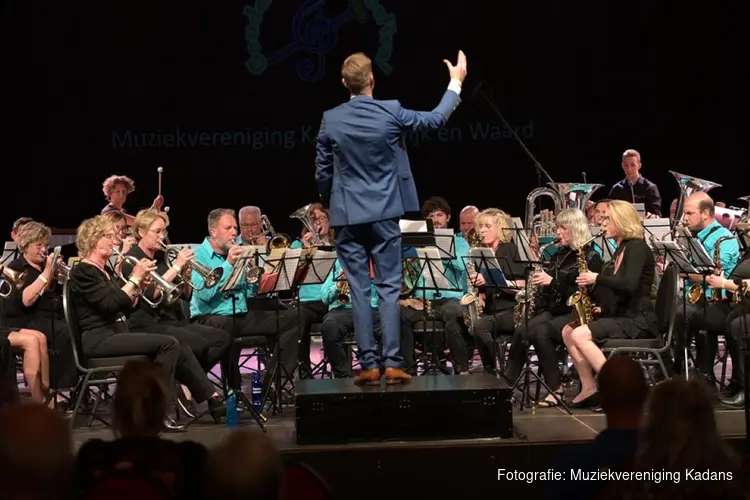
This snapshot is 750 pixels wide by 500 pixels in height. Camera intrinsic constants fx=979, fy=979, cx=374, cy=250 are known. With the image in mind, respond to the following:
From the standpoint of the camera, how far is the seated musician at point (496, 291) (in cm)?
752

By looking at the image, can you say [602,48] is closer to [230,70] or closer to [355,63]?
[230,70]

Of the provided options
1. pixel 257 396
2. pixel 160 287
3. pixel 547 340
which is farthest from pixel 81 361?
pixel 547 340

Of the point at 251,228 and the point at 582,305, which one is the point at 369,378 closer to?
the point at 582,305

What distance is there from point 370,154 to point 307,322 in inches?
118

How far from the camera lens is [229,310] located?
757cm

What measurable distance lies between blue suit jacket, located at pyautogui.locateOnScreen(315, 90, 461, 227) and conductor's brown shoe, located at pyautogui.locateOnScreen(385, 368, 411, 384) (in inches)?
35.1

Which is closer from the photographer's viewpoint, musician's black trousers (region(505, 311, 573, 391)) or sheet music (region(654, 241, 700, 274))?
sheet music (region(654, 241, 700, 274))

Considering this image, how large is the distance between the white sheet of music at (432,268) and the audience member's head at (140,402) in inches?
143

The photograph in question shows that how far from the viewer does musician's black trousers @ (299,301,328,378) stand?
8027mm

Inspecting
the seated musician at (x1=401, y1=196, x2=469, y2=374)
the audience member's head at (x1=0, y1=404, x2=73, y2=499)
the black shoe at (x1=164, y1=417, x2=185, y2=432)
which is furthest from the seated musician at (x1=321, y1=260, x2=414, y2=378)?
the audience member's head at (x1=0, y1=404, x2=73, y2=499)

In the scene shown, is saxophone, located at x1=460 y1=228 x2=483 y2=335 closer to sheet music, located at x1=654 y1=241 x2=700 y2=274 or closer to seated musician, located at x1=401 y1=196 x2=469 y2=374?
seated musician, located at x1=401 y1=196 x2=469 y2=374

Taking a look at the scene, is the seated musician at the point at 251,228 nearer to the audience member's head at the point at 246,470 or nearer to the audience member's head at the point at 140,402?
the audience member's head at the point at 140,402

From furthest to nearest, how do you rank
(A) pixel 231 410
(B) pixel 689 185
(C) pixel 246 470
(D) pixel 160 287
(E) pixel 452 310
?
1. (B) pixel 689 185
2. (E) pixel 452 310
3. (D) pixel 160 287
4. (A) pixel 231 410
5. (C) pixel 246 470

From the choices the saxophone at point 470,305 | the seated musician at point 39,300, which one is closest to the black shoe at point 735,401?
the saxophone at point 470,305
